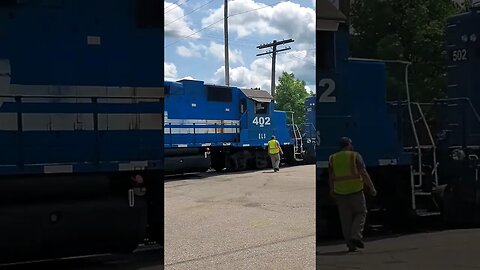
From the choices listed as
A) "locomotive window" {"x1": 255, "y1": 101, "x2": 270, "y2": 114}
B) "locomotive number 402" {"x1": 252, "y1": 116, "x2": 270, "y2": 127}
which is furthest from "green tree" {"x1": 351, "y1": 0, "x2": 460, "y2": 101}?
"locomotive number 402" {"x1": 252, "y1": 116, "x2": 270, "y2": 127}

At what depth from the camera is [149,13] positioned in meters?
2.03

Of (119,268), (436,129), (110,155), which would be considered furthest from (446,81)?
(119,268)

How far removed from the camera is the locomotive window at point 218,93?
1466 cm

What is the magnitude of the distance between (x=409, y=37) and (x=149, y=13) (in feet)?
3.36

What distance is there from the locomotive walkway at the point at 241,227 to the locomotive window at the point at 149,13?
5.61 feet

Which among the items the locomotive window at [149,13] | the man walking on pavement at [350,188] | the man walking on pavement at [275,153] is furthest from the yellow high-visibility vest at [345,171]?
the man walking on pavement at [275,153]

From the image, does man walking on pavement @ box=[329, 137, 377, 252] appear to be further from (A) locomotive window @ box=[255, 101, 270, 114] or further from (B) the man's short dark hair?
(A) locomotive window @ box=[255, 101, 270, 114]

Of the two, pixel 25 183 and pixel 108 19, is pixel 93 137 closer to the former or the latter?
pixel 25 183

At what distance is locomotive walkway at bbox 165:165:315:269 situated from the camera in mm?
4777

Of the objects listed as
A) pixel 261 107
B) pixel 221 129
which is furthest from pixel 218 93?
pixel 261 107

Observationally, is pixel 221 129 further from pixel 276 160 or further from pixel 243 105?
pixel 276 160

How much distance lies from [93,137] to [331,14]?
40.9 inches

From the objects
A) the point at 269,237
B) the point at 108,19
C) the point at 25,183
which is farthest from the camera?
the point at 269,237

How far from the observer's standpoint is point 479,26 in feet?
6.70
